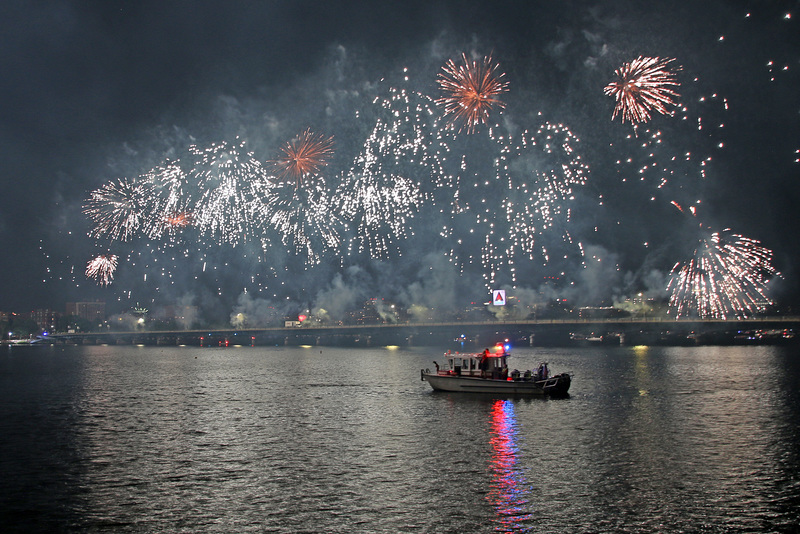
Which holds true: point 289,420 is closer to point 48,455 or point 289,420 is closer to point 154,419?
point 154,419

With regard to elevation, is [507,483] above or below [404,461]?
below

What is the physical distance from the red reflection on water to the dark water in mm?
140

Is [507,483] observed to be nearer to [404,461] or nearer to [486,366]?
[404,461]

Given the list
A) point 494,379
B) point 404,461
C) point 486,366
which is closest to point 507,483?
point 404,461

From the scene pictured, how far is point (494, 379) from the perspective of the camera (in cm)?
6606

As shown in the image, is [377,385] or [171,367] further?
[171,367]

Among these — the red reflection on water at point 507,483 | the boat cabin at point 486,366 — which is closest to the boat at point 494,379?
the boat cabin at point 486,366

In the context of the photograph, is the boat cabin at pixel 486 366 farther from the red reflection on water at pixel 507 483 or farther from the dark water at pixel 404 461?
the red reflection on water at pixel 507 483

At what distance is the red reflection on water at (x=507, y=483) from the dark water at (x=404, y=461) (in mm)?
140

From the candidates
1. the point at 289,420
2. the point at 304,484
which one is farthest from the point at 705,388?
the point at 304,484

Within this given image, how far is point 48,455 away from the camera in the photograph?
41.9m

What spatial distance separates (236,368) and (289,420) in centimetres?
6512

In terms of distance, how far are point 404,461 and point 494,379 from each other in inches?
1143

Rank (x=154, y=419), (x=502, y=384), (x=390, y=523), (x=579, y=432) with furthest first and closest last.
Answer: (x=502, y=384) < (x=154, y=419) < (x=579, y=432) < (x=390, y=523)
